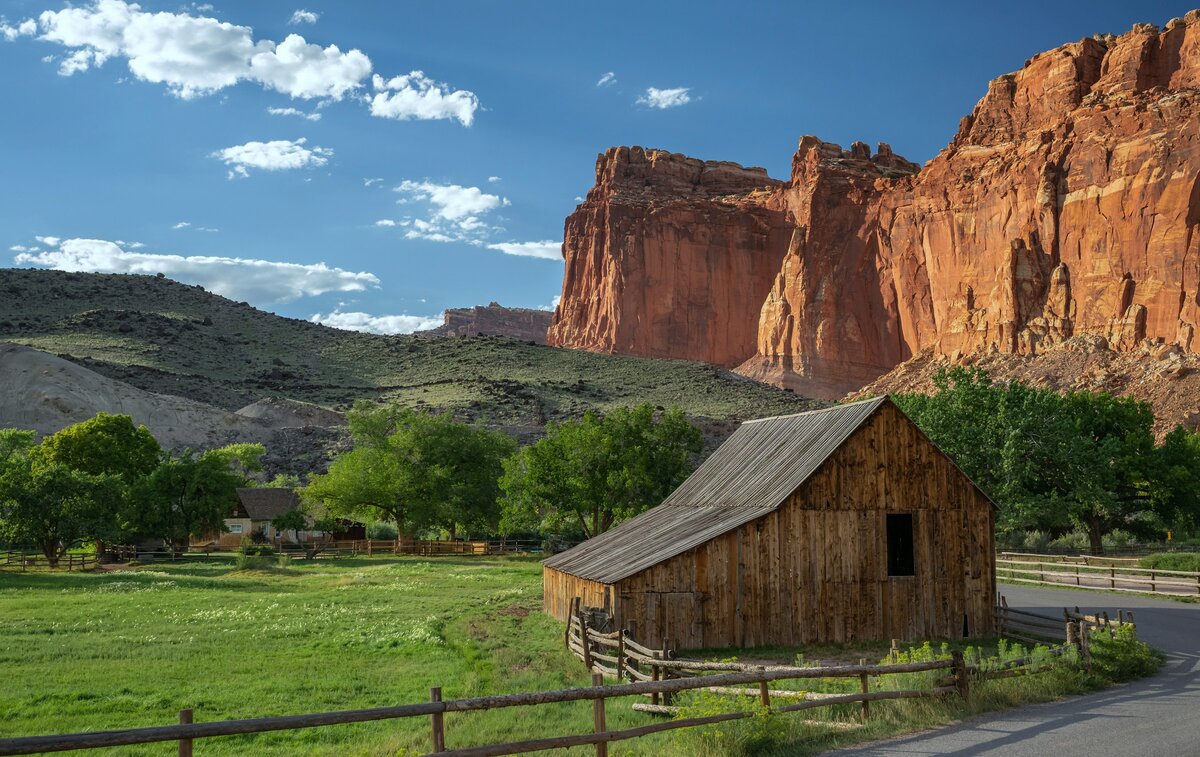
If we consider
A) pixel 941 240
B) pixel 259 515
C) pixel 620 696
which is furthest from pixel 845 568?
pixel 941 240

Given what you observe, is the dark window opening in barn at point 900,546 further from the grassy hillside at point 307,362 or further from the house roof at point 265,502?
the grassy hillside at point 307,362

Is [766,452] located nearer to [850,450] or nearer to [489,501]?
[850,450]

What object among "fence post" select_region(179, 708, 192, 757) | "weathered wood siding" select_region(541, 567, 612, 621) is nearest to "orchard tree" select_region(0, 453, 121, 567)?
"weathered wood siding" select_region(541, 567, 612, 621)

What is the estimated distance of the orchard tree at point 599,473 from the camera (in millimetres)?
43281

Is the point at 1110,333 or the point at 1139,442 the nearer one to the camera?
the point at 1139,442

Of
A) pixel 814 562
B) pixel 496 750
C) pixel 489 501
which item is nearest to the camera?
pixel 496 750

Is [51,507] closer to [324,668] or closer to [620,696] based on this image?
[324,668]

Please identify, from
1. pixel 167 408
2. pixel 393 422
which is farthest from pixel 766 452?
pixel 167 408

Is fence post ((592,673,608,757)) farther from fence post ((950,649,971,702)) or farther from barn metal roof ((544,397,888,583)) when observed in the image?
barn metal roof ((544,397,888,583))

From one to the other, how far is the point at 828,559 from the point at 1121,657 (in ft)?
20.3

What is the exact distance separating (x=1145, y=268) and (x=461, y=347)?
7410 centimetres

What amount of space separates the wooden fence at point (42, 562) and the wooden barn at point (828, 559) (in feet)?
99.3

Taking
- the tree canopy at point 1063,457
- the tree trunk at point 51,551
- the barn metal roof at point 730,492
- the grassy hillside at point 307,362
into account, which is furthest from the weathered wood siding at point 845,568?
the grassy hillside at point 307,362

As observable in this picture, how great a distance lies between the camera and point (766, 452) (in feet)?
78.9
